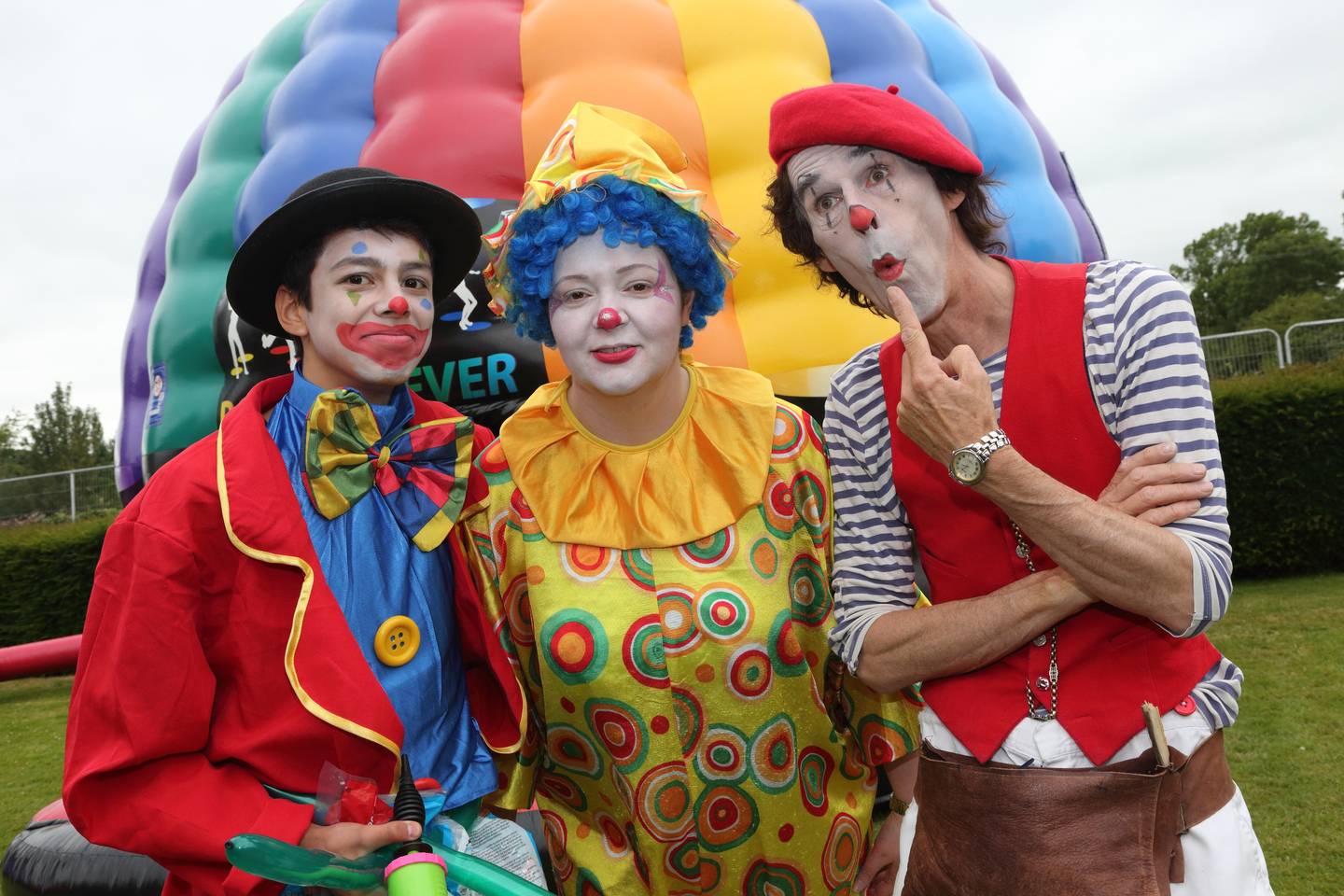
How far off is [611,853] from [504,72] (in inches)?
124

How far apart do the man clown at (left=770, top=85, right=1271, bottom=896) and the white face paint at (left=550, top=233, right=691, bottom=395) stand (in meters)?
0.45

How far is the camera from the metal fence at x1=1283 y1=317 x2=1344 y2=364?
45.6ft

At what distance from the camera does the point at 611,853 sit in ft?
8.38

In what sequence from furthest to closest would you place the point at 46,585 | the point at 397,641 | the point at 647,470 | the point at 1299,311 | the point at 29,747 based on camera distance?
the point at 1299,311 < the point at 46,585 < the point at 29,747 < the point at 647,470 < the point at 397,641

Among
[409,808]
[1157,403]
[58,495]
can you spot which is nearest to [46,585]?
[58,495]

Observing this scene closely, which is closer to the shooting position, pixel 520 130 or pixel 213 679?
pixel 213 679

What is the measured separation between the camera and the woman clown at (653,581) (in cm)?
242

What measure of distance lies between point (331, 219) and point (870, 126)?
115 centimetres

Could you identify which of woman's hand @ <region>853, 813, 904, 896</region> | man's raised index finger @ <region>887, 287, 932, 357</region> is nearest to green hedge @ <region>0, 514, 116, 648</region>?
woman's hand @ <region>853, 813, 904, 896</region>

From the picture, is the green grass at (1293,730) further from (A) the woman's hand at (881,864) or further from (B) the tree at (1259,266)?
(B) the tree at (1259,266)

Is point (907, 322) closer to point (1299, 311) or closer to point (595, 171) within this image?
point (595, 171)

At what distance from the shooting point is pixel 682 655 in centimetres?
242

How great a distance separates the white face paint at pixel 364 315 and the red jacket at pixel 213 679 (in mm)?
258

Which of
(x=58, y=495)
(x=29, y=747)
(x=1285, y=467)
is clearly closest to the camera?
(x=29, y=747)
